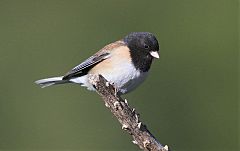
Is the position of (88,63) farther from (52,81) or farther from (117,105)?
(117,105)

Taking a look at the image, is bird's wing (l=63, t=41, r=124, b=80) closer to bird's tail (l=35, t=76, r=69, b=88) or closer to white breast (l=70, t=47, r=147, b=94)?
white breast (l=70, t=47, r=147, b=94)

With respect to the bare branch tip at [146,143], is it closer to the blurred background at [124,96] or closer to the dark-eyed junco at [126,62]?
the dark-eyed junco at [126,62]

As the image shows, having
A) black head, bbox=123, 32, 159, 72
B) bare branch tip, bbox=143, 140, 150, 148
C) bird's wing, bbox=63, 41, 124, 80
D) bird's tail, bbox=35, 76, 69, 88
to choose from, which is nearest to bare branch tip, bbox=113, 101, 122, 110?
bare branch tip, bbox=143, 140, 150, 148

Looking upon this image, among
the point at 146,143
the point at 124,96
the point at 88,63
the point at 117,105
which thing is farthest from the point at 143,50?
the point at 124,96

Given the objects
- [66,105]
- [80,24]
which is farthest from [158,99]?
[80,24]

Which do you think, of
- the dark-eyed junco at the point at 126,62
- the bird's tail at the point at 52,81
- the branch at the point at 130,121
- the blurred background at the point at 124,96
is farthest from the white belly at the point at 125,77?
the blurred background at the point at 124,96

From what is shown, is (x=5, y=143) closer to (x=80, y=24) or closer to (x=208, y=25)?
(x=80, y=24)
